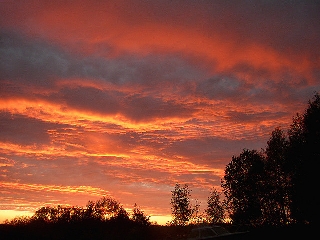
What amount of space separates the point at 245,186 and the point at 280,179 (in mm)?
10517

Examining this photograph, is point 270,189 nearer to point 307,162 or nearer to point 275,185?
point 275,185

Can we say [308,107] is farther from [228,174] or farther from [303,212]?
[228,174]

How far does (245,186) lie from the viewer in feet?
264

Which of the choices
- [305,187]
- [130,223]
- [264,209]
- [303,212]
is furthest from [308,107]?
[130,223]

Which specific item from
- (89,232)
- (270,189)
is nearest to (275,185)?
(270,189)

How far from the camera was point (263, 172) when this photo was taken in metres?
77.1

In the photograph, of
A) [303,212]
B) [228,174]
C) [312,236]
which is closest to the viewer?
[312,236]

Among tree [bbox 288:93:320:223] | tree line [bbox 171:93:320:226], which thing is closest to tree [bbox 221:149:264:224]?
tree line [bbox 171:93:320:226]

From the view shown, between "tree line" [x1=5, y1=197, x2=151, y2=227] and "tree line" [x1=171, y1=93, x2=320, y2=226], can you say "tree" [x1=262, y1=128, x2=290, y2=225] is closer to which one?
"tree line" [x1=171, y1=93, x2=320, y2=226]

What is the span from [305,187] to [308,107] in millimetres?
13347

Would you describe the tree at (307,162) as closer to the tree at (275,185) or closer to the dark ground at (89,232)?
the dark ground at (89,232)

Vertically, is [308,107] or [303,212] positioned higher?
[308,107]

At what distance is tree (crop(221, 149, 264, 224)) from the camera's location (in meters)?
77.1

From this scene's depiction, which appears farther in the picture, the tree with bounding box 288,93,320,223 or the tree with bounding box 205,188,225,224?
the tree with bounding box 205,188,225,224
